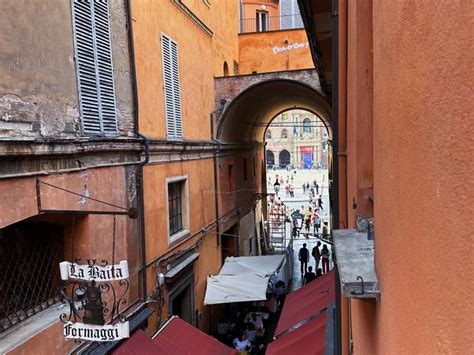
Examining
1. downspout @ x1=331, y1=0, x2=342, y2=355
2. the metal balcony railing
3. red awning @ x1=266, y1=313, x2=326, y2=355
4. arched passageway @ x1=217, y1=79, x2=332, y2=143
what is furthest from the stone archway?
downspout @ x1=331, y1=0, x2=342, y2=355

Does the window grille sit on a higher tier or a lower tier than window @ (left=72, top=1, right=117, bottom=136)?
lower

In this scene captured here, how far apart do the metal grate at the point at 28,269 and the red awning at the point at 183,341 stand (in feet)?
8.73

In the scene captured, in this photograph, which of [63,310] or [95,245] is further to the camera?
[95,245]

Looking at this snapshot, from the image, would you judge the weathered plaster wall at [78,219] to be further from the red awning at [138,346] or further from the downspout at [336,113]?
the downspout at [336,113]

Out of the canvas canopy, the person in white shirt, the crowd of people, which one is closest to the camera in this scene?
the canvas canopy

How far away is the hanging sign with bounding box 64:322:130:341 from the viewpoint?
5645mm

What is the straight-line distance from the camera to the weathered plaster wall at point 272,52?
68.5 feet

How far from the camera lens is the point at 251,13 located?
27328 mm

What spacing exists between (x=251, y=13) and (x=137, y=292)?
876 inches

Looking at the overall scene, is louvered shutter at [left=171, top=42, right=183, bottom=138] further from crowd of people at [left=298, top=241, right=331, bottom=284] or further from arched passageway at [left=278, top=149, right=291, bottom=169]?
arched passageway at [left=278, top=149, right=291, bottom=169]

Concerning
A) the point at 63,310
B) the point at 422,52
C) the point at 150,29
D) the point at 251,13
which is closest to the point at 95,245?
the point at 63,310

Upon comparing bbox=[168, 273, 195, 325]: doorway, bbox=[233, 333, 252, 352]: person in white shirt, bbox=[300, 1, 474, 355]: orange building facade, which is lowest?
bbox=[233, 333, 252, 352]: person in white shirt

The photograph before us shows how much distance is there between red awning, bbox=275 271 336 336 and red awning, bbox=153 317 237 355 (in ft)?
4.83

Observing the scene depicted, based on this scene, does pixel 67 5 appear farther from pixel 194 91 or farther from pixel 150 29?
pixel 194 91
